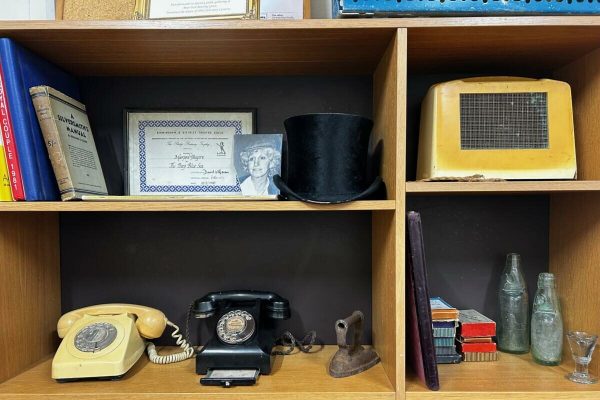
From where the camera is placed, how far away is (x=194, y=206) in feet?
3.05

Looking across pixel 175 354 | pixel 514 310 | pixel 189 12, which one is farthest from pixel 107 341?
pixel 514 310

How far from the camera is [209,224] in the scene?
4.16 feet

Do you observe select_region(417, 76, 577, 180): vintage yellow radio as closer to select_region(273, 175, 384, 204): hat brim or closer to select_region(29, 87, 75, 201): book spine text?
select_region(273, 175, 384, 204): hat brim

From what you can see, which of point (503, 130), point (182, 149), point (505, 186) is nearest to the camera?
point (505, 186)

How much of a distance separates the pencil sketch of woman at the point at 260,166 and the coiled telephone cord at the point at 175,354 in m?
0.43

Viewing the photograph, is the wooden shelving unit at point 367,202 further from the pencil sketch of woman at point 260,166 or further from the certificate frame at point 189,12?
the pencil sketch of woman at point 260,166

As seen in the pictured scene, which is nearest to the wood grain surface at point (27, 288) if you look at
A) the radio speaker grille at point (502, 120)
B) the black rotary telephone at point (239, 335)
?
the black rotary telephone at point (239, 335)

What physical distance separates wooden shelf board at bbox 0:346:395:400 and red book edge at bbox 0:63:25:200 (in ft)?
1.37

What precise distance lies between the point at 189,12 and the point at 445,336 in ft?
3.26

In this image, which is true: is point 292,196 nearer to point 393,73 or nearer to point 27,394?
point 393,73

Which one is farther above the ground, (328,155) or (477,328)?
(328,155)

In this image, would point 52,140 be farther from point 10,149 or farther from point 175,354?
point 175,354

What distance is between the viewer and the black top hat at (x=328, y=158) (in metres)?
0.98

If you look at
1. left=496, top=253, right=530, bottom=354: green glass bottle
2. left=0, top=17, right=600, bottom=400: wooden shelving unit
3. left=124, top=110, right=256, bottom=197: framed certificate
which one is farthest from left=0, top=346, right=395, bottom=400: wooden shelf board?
left=124, top=110, right=256, bottom=197: framed certificate
